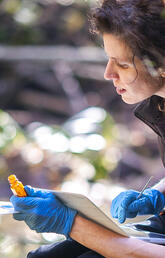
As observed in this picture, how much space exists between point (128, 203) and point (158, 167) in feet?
6.75

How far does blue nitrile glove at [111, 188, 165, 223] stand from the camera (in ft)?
5.90

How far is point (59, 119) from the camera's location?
495 centimetres

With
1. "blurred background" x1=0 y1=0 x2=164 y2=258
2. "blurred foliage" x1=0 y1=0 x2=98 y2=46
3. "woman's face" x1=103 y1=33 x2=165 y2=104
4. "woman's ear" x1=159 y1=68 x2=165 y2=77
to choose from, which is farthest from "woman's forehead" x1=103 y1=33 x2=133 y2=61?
"blurred foliage" x1=0 y1=0 x2=98 y2=46

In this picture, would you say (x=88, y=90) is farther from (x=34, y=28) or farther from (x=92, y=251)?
(x=92, y=251)

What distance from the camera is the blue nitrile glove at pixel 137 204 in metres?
1.80

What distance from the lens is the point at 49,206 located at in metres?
1.58

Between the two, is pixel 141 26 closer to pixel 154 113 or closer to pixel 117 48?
pixel 117 48

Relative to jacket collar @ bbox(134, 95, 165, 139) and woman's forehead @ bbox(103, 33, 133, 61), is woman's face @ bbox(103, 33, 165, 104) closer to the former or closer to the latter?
woman's forehead @ bbox(103, 33, 133, 61)

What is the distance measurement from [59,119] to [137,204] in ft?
10.4

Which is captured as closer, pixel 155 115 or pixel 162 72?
pixel 162 72

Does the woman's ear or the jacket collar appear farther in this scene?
the jacket collar

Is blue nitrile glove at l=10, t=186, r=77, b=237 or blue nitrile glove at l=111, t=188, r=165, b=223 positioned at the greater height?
blue nitrile glove at l=10, t=186, r=77, b=237

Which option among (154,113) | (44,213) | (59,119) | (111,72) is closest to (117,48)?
(111,72)

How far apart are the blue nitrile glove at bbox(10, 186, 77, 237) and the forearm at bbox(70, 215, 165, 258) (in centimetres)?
3
